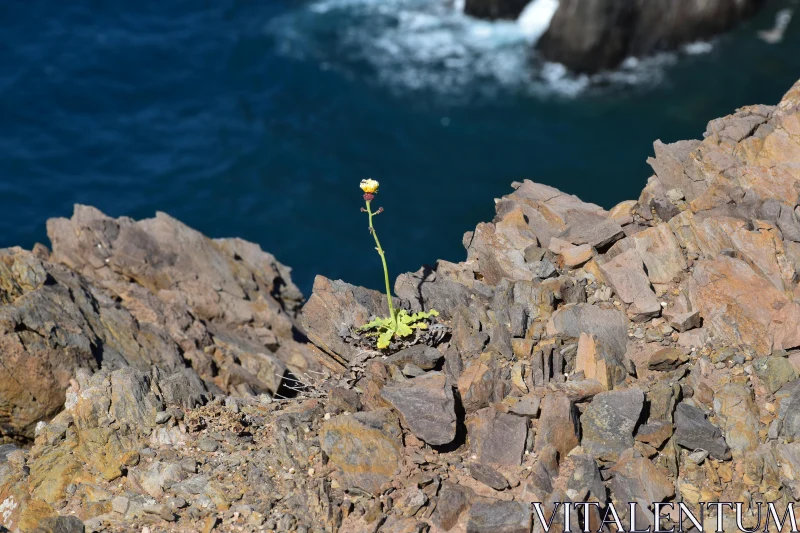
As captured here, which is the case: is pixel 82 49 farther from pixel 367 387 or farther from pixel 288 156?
pixel 367 387

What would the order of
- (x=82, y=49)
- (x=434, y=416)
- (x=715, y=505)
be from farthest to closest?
(x=82, y=49) < (x=434, y=416) < (x=715, y=505)

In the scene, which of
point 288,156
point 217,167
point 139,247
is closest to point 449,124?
point 288,156

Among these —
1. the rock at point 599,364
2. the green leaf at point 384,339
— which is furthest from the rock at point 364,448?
the rock at point 599,364

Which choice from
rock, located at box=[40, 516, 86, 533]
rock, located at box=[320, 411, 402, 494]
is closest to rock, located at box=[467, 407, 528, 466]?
rock, located at box=[320, 411, 402, 494]

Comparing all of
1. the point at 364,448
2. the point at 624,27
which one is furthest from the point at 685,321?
the point at 624,27

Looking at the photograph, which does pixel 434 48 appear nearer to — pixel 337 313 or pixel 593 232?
pixel 593 232

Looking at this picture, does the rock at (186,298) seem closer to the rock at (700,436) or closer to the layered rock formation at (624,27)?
the rock at (700,436)
